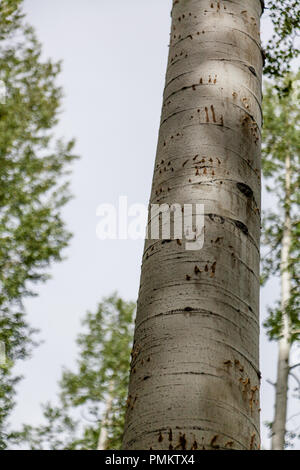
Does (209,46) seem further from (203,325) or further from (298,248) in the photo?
(298,248)

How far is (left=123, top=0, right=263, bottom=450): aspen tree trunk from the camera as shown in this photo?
1025 mm

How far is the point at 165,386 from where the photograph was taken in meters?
1.05

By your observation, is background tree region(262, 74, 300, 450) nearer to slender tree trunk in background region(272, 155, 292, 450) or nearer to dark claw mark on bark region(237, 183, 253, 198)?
slender tree trunk in background region(272, 155, 292, 450)

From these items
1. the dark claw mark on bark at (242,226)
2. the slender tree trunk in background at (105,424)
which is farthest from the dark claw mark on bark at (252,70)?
the slender tree trunk in background at (105,424)

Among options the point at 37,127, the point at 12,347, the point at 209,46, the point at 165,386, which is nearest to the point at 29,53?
the point at 37,127

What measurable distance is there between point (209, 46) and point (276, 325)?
8544mm

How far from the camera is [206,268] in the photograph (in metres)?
1.20

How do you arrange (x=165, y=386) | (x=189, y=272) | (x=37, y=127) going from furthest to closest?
1. (x=37, y=127)
2. (x=189, y=272)
3. (x=165, y=386)

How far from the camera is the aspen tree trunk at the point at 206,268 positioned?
103 centimetres
